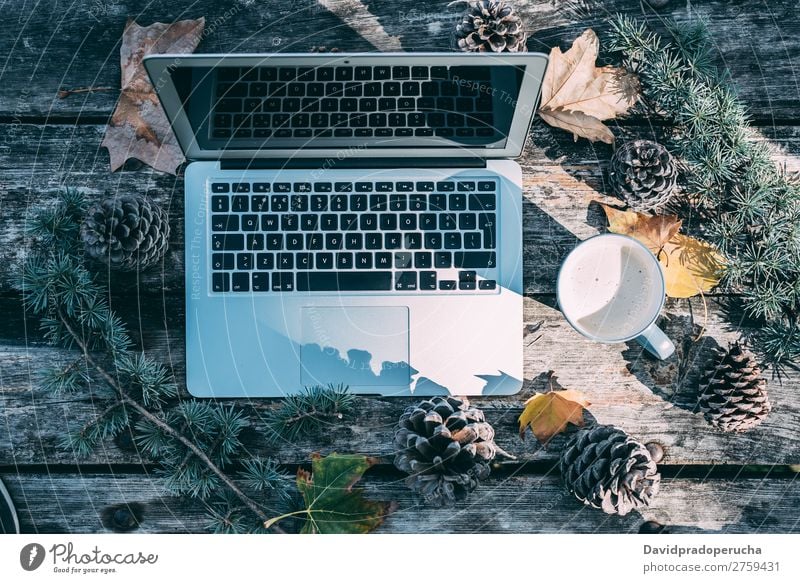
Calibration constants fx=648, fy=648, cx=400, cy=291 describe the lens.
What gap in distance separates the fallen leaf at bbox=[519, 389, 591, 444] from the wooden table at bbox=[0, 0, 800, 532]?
20 mm

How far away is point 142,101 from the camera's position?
3.35ft

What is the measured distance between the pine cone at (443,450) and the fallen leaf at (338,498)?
10 centimetres

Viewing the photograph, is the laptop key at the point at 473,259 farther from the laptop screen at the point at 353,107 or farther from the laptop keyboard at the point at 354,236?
the laptop screen at the point at 353,107

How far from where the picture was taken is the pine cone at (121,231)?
0.92 meters

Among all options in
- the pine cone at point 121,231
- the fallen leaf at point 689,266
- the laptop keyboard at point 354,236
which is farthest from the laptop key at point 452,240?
the pine cone at point 121,231

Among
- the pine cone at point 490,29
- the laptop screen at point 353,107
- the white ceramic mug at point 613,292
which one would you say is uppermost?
the pine cone at point 490,29

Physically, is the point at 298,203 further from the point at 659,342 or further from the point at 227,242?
the point at 659,342

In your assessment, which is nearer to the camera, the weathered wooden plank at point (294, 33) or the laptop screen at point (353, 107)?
the laptop screen at point (353, 107)

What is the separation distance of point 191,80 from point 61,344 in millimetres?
465

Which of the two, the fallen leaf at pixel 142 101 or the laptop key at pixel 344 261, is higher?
the fallen leaf at pixel 142 101

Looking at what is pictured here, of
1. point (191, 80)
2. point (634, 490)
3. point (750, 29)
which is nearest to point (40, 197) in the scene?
point (191, 80)

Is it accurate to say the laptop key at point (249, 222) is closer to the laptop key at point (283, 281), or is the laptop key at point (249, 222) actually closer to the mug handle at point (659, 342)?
the laptop key at point (283, 281)

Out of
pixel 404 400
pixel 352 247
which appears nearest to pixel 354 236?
pixel 352 247
